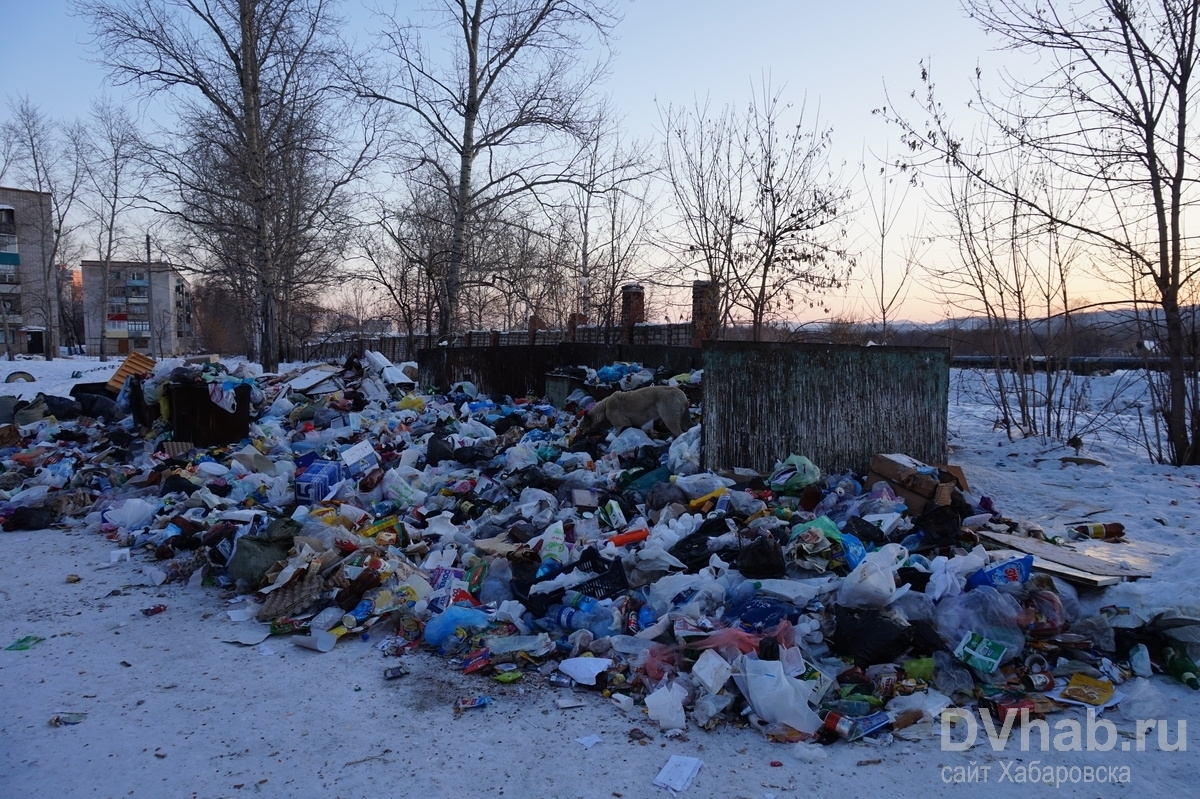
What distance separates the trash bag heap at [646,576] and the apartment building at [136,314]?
1883 inches

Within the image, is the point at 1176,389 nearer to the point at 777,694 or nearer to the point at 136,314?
the point at 777,694

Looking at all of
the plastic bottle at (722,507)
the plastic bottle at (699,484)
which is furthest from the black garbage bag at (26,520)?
the plastic bottle at (722,507)

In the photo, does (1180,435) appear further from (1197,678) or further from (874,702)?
(874,702)

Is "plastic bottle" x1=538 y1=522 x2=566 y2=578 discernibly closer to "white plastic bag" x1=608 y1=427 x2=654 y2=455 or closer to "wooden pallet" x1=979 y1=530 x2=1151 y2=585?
"white plastic bag" x1=608 y1=427 x2=654 y2=455

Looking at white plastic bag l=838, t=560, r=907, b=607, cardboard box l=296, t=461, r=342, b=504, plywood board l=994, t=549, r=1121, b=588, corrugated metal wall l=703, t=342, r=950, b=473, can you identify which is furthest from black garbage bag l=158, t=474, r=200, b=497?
plywood board l=994, t=549, r=1121, b=588

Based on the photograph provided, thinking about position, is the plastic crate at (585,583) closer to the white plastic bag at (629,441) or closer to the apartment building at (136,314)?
the white plastic bag at (629,441)

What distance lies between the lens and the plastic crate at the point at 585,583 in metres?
3.46

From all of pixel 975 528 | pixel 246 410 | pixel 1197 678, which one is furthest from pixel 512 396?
pixel 1197 678

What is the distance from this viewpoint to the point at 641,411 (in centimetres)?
647

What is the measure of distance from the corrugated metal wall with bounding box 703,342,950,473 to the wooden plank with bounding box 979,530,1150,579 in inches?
52.6

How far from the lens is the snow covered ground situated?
2.23m

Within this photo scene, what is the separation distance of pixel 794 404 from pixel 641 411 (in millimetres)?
1540

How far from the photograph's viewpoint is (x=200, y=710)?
2684 millimetres

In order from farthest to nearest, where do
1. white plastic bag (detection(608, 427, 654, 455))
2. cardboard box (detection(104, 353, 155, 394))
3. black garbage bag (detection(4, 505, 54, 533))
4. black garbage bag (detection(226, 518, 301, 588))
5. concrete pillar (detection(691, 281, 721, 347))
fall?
cardboard box (detection(104, 353, 155, 394))
concrete pillar (detection(691, 281, 721, 347))
white plastic bag (detection(608, 427, 654, 455))
black garbage bag (detection(4, 505, 54, 533))
black garbage bag (detection(226, 518, 301, 588))
